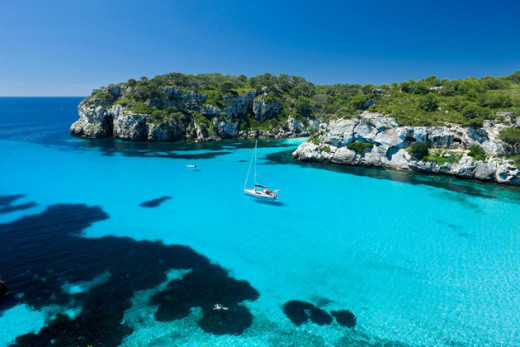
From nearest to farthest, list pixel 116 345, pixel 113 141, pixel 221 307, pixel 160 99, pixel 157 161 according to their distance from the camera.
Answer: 1. pixel 116 345
2. pixel 221 307
3. pixel 157 161
4. pixel 113 141
5. pixel 160 99

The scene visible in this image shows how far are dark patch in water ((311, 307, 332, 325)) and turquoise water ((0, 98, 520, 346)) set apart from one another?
0.48 m

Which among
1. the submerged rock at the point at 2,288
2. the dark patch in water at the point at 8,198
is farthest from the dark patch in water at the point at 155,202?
the dark patch in water at the point at 8,198

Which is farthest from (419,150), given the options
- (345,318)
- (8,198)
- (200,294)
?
(8,198)

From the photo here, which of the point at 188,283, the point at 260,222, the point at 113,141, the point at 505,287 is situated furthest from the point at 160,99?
the point at 505,287

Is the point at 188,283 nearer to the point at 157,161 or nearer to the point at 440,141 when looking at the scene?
the point at 157,161

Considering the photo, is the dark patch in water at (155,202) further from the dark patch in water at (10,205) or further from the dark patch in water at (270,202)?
the dark patch in water at (10,205)

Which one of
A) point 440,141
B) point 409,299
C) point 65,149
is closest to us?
point 409,299

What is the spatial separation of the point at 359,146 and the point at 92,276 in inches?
2026

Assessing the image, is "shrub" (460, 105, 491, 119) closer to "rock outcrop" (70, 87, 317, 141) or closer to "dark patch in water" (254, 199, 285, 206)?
"dark patch in water" (254, 199, 285, 206)

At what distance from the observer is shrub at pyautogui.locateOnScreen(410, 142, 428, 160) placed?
48219mm

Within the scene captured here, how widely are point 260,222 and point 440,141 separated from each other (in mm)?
42359

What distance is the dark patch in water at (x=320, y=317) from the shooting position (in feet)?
50.2

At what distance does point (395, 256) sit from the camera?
22344 millimetres

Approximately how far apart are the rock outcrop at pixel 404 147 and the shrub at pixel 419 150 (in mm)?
929
